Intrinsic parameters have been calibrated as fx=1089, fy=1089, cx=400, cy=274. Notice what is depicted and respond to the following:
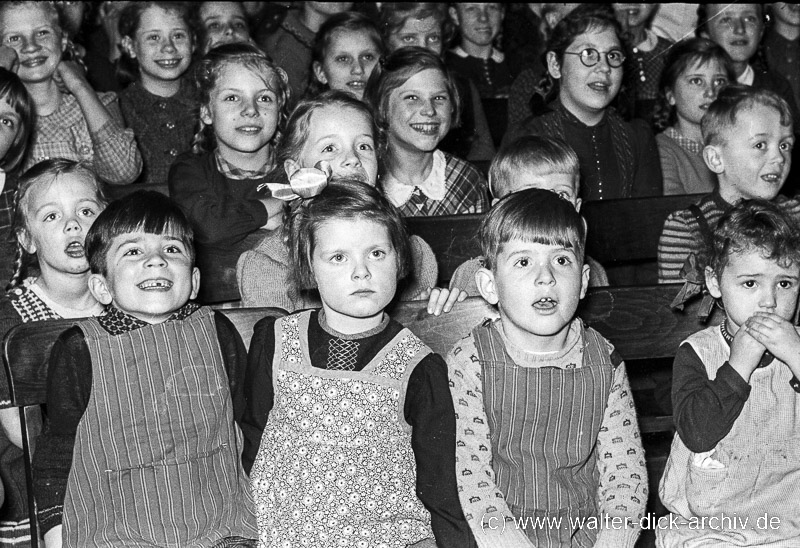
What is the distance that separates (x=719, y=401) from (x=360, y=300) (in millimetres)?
842

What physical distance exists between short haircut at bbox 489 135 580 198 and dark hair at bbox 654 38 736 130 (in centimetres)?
173

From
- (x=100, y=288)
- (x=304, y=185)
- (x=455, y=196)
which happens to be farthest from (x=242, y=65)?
(x=100, y=288)

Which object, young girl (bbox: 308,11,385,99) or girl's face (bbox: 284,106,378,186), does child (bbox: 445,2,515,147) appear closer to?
young girl (bbox: 308,11,385,99)

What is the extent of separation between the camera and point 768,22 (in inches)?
219

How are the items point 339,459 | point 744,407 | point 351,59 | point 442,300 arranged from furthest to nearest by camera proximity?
point 351,59 < point 442,300 < point 744,407 < point 339,459

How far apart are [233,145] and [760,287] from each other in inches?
75.3

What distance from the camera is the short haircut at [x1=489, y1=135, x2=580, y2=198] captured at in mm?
3131

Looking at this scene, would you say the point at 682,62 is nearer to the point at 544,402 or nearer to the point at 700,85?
the point at 700,85

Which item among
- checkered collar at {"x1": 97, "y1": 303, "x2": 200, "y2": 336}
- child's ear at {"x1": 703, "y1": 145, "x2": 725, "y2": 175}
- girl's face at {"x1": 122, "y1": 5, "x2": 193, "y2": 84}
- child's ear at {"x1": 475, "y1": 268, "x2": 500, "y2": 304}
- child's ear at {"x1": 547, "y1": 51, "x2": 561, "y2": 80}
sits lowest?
checkered collar at {"x1": 97, "y1": 303, "x2": 200, "y2": 336}

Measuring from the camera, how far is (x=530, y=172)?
3123 millimetres

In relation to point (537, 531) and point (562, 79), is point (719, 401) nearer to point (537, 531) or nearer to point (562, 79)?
point (537, 531)

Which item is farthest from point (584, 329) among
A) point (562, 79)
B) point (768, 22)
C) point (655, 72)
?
point (768, 22)

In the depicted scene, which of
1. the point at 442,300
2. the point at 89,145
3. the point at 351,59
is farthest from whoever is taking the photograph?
the point at 351,59

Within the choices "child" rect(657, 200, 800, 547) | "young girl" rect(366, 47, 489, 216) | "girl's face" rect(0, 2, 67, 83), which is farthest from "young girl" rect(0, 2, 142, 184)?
"child" rect(657, 200, 800, 547)
